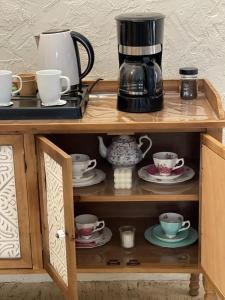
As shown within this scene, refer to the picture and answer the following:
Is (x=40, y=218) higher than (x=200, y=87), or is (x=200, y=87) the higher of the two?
(x=200, y=87)

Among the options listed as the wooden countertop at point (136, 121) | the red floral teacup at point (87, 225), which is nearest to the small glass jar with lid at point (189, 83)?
the wooden countertop at point (136, 121)

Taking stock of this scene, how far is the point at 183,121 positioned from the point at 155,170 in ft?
0.86

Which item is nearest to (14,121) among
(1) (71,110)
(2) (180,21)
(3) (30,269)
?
(1) (71,110)

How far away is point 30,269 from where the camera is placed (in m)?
1.66

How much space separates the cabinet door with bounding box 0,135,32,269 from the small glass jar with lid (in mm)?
544

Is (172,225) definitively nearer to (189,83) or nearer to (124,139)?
(124,139)

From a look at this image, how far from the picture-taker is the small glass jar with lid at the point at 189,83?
1.75m

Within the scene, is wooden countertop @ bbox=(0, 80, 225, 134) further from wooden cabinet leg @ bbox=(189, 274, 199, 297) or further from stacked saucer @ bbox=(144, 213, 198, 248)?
wooden cabinet leg @ bbox=(189, 274, 199, 297)

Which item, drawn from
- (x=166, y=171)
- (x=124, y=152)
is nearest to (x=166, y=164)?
(x=166, y=171)

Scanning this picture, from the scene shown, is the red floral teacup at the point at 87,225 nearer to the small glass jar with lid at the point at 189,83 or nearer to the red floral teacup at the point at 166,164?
the red floral teacup at the point at 166,164

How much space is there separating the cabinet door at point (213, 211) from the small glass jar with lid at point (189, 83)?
0.29 m

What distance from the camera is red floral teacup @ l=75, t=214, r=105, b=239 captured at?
174 centimetres

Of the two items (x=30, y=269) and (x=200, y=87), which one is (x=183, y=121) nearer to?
(x=200, y=87)

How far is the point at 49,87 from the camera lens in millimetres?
1567
